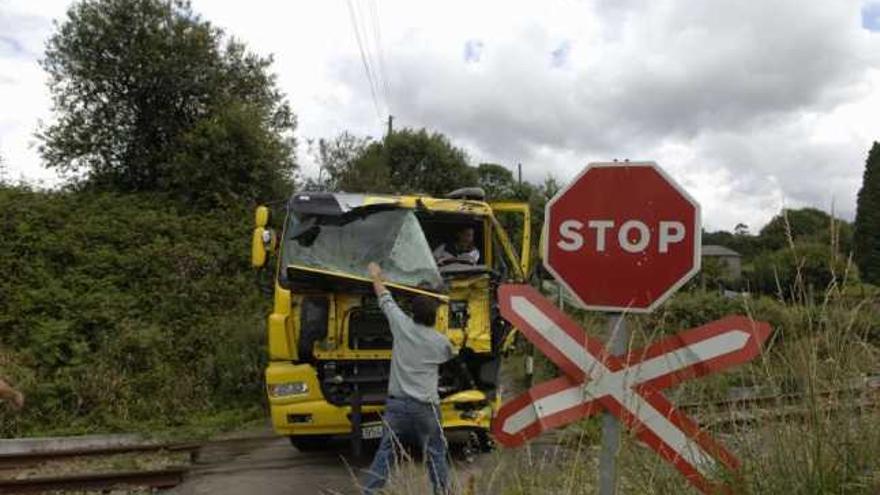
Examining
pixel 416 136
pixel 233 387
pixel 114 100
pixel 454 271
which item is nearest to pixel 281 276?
pixel 454 271

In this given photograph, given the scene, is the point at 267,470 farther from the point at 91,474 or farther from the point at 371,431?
the point at 91,474

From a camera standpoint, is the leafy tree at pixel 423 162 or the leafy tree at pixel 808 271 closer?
the leafy tree at pixel 808 271

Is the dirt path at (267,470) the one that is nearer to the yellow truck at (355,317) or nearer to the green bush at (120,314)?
the yellow truck at (355,317)

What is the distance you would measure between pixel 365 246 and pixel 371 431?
1838 millimetres

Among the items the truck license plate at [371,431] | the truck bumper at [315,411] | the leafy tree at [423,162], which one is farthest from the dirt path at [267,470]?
the leafy tree at [423,162]

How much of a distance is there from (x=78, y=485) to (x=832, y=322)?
7.01 m

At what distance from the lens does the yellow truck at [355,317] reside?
7648 mm

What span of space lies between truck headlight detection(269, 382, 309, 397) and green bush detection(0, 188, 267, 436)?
425cm

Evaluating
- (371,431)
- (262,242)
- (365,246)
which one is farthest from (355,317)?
(262,242)

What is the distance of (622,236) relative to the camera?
9.56ft

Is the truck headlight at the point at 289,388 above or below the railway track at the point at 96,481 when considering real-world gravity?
above

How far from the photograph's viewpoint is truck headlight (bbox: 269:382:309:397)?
7.67 meters

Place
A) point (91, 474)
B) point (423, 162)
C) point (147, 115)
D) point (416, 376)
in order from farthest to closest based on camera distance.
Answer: point (423, 162), point (147, 115), point (91, 474), point (416, 376)

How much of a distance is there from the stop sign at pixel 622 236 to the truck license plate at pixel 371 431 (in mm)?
4972
